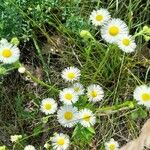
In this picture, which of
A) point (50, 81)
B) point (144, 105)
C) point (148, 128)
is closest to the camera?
point (144, 105)

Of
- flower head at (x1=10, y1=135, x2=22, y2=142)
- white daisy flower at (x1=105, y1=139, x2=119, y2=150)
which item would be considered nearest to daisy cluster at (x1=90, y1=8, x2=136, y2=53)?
white daisy flower at (x1=105, y1=139, x2=119, y2=150)

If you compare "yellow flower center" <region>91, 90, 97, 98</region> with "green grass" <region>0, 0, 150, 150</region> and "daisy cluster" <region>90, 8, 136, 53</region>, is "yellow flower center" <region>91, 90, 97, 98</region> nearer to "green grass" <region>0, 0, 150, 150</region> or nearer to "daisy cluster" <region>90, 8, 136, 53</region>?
"green grass" <region>0, 0, 150, 150</region>

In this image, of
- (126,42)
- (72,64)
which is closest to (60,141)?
(72,64)

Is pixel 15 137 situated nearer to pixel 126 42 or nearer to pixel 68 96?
pixel 68 96

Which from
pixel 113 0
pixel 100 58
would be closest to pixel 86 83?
pixel 100 58

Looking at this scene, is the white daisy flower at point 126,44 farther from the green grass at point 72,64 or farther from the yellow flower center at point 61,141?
the yellow flower center at point 61,141

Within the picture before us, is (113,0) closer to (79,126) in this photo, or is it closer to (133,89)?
(133,89)

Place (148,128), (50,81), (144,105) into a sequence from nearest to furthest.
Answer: (144,105)
(148,128)
(50,81)
